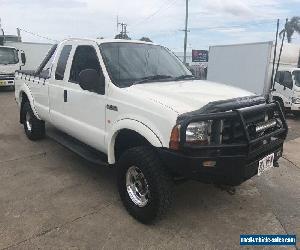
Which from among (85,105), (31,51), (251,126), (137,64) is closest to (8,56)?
(31,51)

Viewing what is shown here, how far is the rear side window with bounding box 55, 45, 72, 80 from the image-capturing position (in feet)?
17.0

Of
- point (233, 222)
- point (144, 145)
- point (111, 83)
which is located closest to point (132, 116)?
point (144, 145)

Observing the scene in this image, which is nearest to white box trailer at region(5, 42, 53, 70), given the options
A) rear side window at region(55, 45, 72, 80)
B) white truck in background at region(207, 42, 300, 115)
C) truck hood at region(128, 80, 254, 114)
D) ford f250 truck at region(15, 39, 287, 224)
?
white truck in background at region(207, 42, 300, 115)

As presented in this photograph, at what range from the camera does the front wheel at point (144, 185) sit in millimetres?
3453

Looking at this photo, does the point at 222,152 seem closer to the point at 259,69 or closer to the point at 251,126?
the point at 251,126

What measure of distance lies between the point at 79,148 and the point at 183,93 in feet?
6.34

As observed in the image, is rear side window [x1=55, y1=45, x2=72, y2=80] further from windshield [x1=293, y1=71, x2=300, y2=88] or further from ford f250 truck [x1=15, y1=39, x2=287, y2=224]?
windshield [x1=293, y1=71, x2=300, y2=88]

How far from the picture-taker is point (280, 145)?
399cm

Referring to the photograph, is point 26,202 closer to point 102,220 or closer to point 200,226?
point 102,220

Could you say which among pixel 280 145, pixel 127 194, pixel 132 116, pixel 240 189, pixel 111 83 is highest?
pixel 111 83

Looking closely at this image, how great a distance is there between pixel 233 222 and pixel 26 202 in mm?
2497

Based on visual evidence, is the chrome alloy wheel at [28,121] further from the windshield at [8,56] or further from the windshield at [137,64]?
the windshield at [8,56]

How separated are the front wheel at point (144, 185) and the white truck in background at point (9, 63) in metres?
13.2

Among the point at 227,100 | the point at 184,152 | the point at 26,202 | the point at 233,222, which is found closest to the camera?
the point at 184,152
